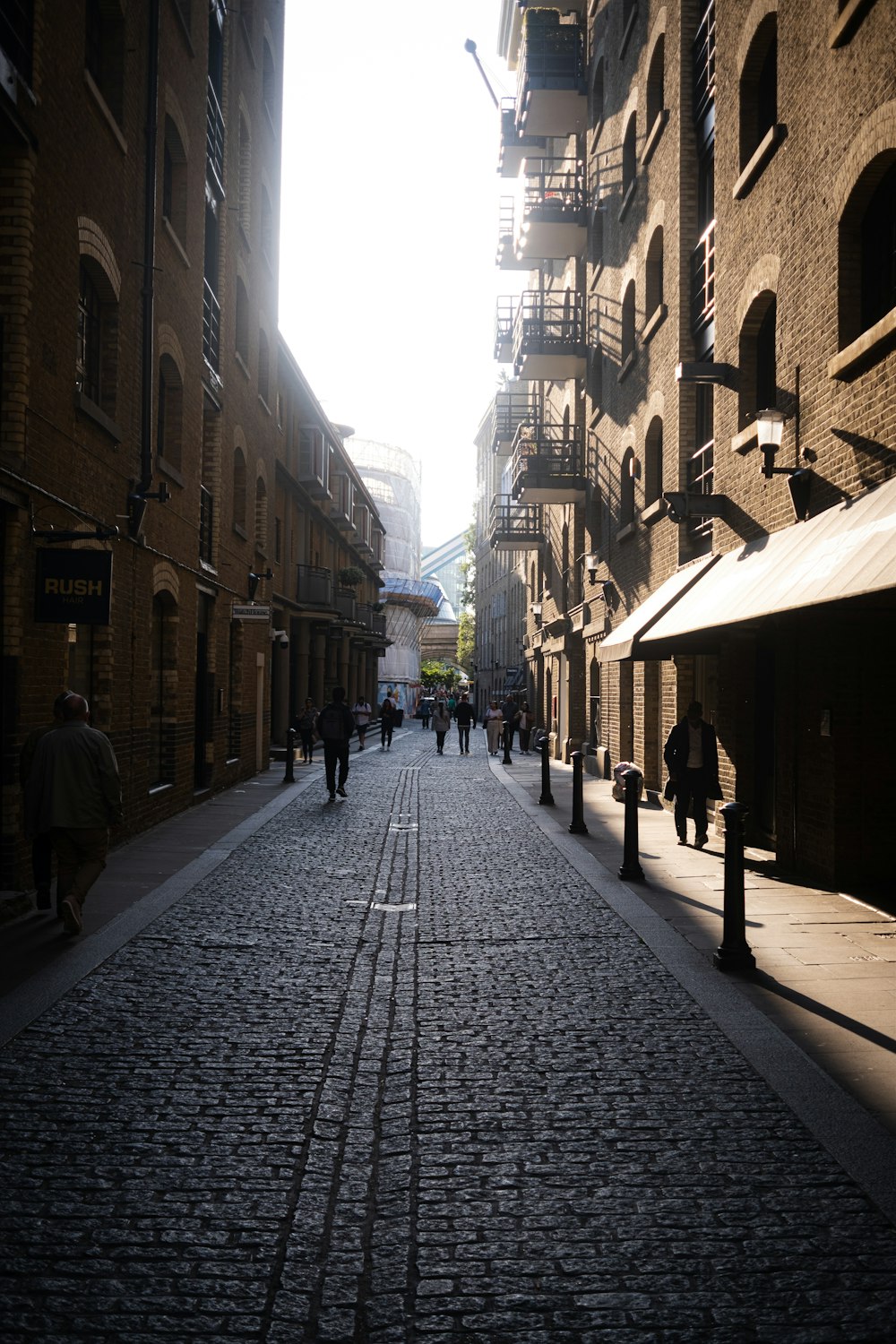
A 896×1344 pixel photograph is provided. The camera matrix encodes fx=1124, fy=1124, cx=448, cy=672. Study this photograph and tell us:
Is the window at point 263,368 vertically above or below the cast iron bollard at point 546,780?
above

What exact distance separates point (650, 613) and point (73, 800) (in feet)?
26.6

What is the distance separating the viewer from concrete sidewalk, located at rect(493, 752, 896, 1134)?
5.12m

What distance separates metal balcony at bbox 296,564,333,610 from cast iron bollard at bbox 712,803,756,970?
24.0m

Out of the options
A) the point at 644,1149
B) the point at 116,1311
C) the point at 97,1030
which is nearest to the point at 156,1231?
the point at 116,1311

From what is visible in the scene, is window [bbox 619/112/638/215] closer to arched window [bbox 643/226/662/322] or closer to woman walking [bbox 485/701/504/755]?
arched window [bbox 643/226/662/322]

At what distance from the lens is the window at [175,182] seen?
14234 mm

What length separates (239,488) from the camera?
2070 centimetres

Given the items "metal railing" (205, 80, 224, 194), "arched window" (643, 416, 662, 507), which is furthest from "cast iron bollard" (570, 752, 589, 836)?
"metal railing" (205, 80, 224, 194)

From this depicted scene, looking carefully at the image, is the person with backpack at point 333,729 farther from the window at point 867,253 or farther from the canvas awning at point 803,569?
the window at point 867,253

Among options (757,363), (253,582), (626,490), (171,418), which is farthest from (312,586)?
(757,363)

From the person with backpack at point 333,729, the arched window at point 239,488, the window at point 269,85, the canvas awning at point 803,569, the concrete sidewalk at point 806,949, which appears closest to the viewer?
the concrete sidewalk at point 806,949

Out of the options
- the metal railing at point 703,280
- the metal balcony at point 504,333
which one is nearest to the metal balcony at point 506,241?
the metal balcony at point 504,333

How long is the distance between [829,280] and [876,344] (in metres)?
1.47

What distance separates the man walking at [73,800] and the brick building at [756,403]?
475 centimetres
